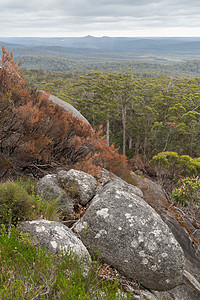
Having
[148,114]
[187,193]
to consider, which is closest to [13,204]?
[187,193]

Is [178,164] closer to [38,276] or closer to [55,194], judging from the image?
[55,194]

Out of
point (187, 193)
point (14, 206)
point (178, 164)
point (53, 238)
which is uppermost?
point (14, 206)

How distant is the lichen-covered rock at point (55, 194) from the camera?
4.08 m

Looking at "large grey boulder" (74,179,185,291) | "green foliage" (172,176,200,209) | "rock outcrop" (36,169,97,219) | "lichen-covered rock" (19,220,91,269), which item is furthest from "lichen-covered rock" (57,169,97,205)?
"green foliage" (172,176,200,209)

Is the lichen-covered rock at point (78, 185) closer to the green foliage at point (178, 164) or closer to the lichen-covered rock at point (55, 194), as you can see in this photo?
the lichen-covered rock at point (55, 194)

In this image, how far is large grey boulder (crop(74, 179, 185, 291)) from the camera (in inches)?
125

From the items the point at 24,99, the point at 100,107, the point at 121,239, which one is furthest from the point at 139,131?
the point at 121,239

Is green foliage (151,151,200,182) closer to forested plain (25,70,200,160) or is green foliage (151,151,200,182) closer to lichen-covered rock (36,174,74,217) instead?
forested plain (25,70,200,160)

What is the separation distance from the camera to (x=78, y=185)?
459 cm

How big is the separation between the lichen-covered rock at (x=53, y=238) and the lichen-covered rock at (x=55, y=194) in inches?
39.3

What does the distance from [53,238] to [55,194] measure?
4.60 feet

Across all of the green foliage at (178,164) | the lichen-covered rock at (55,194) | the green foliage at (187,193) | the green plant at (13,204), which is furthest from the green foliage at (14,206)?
the green foliage at (178,164)

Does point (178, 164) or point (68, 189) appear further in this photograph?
point (178, 164)

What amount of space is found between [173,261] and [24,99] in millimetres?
4936
